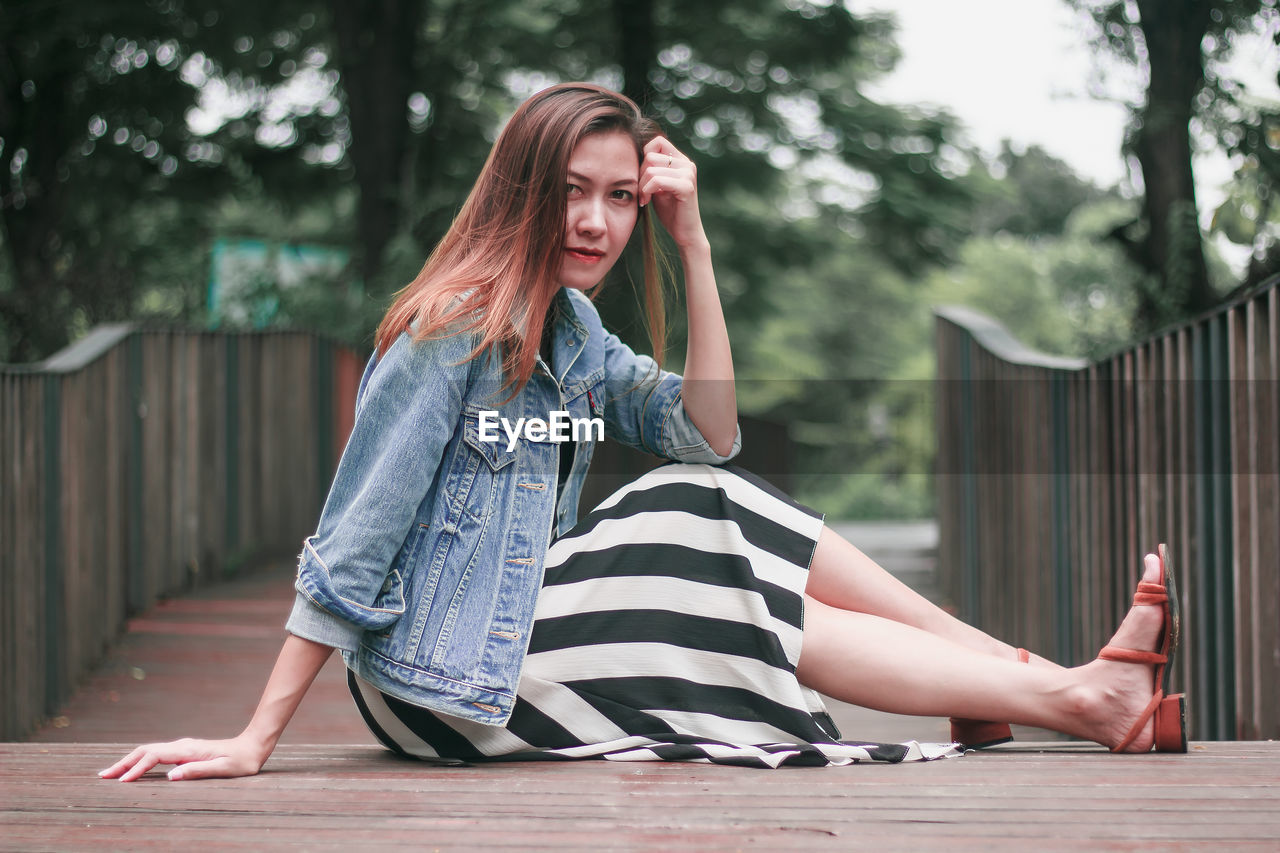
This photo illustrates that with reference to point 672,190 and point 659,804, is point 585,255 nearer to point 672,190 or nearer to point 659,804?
point 672,190

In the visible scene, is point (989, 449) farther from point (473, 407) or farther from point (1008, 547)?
point (473, 407)

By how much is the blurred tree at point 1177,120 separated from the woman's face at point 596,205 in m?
3.90

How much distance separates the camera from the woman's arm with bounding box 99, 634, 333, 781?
183 cm

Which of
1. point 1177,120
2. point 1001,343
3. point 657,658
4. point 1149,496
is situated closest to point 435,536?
point 657,658

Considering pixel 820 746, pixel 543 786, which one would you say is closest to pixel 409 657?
pixel 543 786

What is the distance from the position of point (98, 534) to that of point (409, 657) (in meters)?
2.88

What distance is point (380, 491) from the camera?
182 cm

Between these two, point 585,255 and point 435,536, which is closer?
point 435,536

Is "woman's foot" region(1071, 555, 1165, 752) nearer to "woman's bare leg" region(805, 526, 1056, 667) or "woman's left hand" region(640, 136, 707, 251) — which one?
"woman's bare leg" region(805, 526, 1056, 667)

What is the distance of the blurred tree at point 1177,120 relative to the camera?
5.36m

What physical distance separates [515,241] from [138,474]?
3.42 metres

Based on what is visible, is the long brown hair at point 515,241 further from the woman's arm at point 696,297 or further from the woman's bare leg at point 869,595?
the woman's bare leg at point 869,595

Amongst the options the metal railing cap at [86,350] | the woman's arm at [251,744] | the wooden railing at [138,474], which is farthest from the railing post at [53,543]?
the woman's arm at [251,744]

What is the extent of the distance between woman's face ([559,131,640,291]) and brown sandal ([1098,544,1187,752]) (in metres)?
1.04
